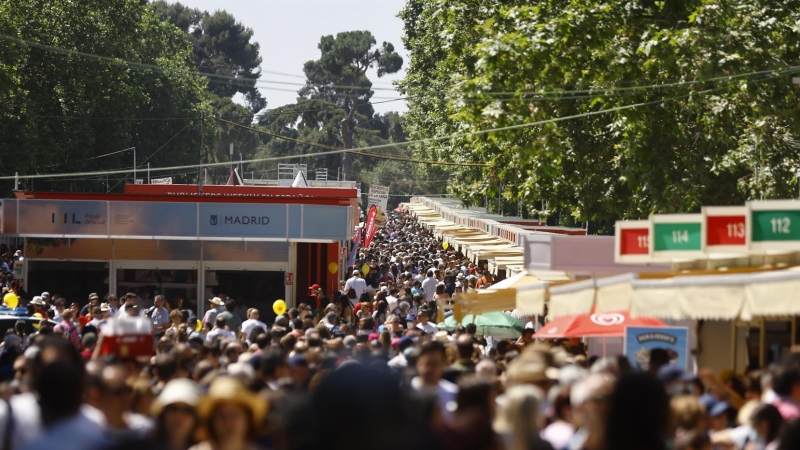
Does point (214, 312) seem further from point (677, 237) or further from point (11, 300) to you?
point (677, 237)

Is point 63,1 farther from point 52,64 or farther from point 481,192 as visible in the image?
point 481,192

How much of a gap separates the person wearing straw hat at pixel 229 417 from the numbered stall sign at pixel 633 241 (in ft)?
26.9

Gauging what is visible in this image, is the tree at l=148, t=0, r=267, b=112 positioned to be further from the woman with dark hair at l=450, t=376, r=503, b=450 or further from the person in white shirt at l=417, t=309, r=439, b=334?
the woman with dark hair at l=450, t=376, r=503, b=450

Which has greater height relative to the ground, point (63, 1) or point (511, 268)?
point (63, 1)

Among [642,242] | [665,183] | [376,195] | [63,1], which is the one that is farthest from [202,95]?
[642,242]

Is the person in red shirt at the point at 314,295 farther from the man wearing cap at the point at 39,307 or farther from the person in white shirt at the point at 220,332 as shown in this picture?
the person in white shirt at the point at 220,332

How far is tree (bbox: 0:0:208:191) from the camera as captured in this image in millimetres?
44688

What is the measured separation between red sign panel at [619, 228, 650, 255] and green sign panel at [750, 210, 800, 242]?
217 centimetres

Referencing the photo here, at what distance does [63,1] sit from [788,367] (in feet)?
167

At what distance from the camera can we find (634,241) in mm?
13047

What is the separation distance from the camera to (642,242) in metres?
12.9

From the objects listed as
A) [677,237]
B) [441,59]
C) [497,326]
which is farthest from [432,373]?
[441,59]

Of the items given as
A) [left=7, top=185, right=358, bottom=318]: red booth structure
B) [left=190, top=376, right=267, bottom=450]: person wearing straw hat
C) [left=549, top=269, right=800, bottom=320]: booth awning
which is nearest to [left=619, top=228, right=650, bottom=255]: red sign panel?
[left=549, top=269, right=800, bottom=320]: booth awning

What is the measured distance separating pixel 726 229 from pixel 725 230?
1 centimetres
